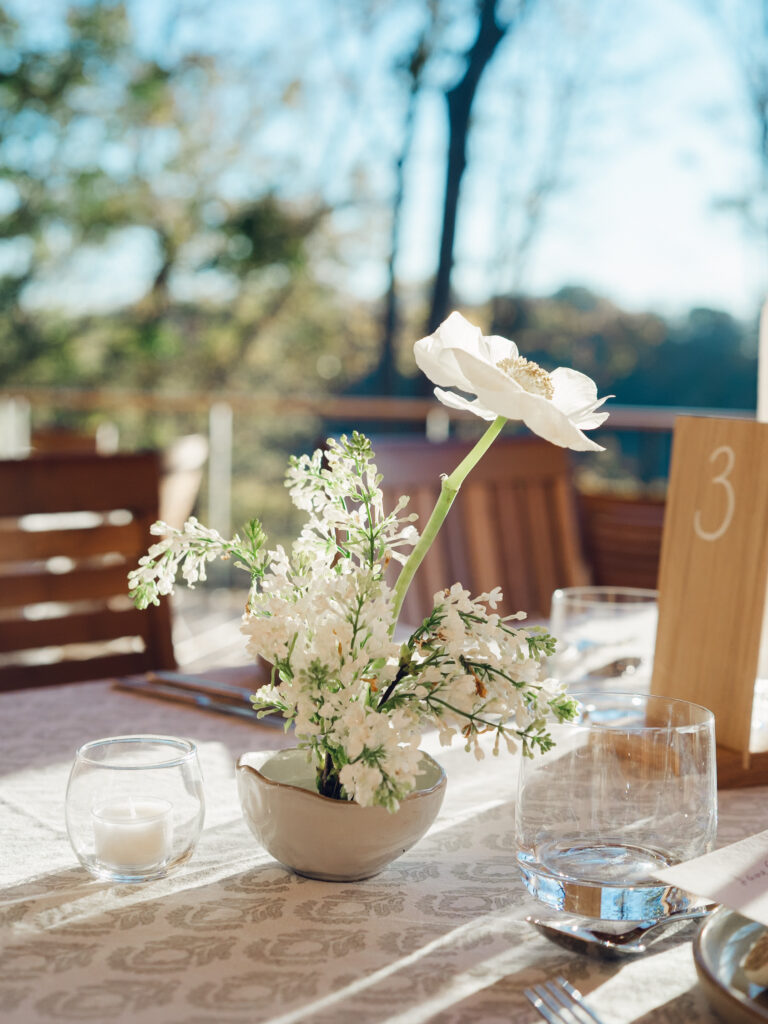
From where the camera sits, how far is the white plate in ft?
1.67

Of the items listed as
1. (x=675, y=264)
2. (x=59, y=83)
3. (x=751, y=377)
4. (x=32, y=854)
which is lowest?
(x=32, y=854)

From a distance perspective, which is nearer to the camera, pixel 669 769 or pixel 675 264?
pixel 669 769

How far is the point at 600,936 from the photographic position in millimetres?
606

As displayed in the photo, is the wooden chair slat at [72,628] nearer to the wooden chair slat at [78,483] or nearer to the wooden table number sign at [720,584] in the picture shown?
the wooden chair slat at [78,483]

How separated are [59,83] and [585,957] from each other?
9208mm

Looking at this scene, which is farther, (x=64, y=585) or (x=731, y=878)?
(x=64, y=585)

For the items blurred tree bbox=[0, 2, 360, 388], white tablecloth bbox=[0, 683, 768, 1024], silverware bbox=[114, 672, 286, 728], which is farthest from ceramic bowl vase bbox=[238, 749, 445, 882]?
blurred tree bbox=[0, 2, 360, 388]

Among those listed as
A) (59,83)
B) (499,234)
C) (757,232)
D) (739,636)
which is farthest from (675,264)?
(739,636)

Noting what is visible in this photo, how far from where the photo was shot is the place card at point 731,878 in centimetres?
58

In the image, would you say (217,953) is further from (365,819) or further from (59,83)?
(59,83)

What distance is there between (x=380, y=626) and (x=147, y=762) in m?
0.21

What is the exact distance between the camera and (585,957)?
607 millimetres

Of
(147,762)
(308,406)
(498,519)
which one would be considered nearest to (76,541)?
(498,519)

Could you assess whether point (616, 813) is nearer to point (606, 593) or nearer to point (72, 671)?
point (606, 593)
